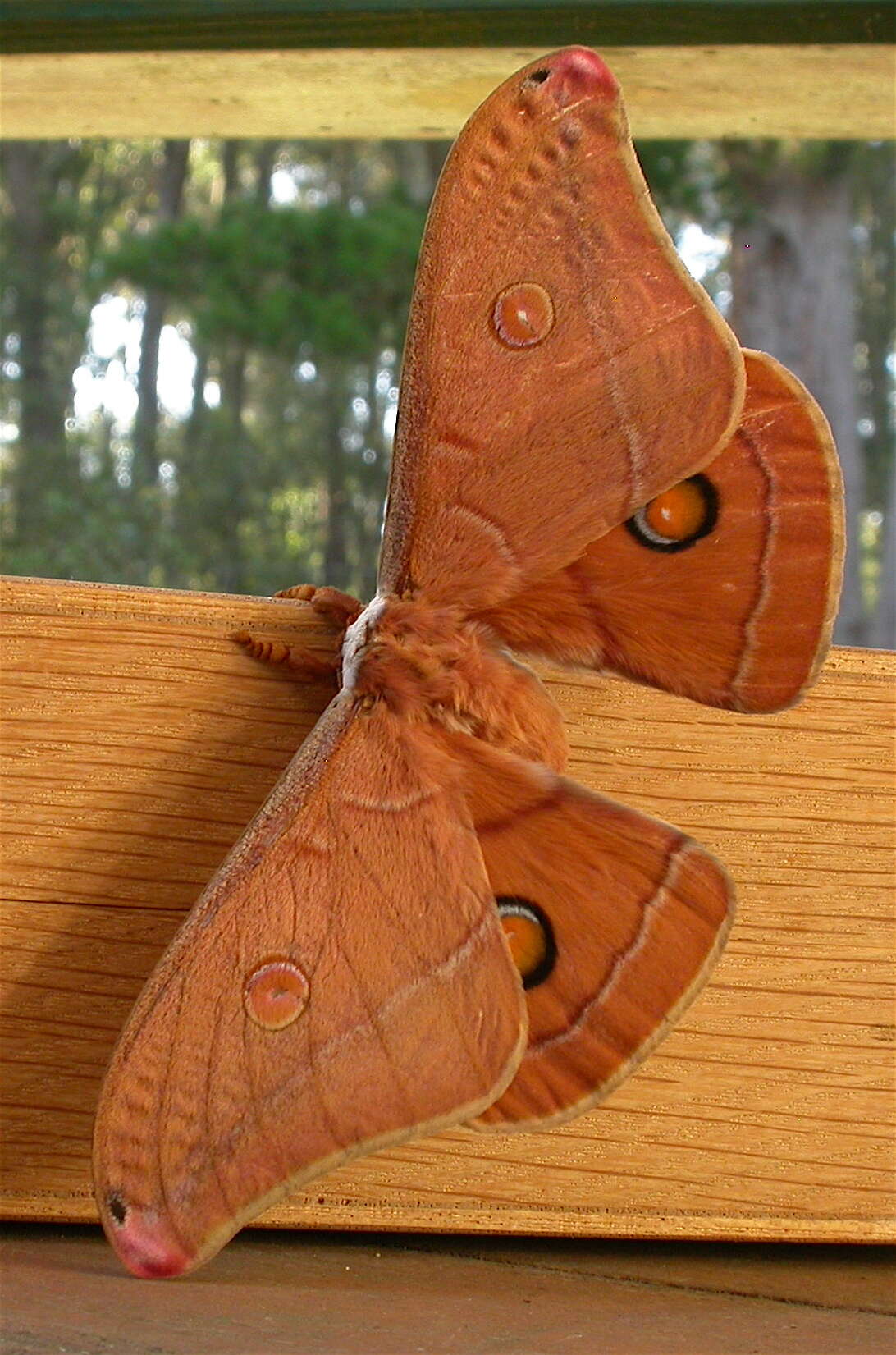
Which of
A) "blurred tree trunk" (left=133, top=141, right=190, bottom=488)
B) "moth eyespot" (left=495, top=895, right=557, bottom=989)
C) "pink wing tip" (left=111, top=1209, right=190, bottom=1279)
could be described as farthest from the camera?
"blurred tree trunk" (left=133, top=141, right=190, bottom=488)

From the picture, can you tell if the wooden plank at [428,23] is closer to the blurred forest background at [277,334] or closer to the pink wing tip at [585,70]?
Answer: the pink wing tip at [585,70]

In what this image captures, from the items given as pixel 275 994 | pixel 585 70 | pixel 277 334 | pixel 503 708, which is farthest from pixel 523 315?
pixel 277 334

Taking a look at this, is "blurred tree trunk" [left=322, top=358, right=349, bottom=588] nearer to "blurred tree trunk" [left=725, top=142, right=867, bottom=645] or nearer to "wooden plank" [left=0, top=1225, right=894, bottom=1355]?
"blurred tree trunk" [left=725, top=142, right=867, bottom=645]

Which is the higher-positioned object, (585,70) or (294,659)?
(585,70)

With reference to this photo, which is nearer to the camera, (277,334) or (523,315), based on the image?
(523,315)

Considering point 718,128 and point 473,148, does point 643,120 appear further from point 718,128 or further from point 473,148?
point 473,148

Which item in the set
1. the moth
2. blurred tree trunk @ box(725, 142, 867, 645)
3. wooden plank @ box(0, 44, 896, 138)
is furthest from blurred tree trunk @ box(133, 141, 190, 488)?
the moth

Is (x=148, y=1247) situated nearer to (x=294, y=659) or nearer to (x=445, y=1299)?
(x=445, y=1299)

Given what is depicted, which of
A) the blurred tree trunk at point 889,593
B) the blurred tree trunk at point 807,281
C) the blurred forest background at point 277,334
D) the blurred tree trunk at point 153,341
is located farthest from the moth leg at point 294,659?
the blurred tree trunk at point 153,341
